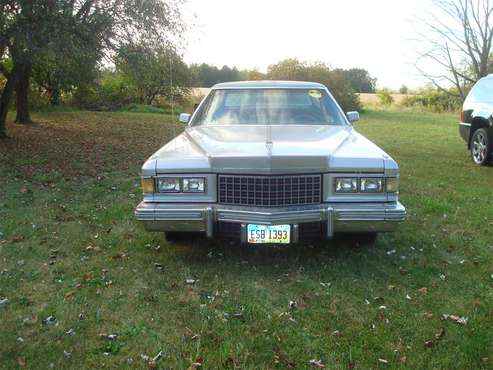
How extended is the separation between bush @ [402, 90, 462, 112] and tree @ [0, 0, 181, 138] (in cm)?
2399

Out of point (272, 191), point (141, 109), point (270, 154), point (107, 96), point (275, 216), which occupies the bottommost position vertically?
point (275, 216)

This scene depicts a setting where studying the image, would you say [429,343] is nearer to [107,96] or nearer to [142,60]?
[142,60]

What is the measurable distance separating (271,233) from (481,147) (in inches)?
292

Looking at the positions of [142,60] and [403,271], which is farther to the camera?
[142,60]

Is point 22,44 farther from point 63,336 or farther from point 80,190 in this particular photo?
point 63,336

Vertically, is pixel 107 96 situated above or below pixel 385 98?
above

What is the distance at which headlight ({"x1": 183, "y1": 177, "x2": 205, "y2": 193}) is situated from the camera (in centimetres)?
444

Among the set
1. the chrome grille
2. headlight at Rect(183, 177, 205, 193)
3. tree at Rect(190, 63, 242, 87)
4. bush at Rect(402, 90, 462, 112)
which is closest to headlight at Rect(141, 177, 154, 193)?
headlight at Rect(183, 177, 205, 193)

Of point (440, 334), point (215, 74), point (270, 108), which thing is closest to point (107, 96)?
point (215, 74)

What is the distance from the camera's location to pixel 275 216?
4270 millimetres

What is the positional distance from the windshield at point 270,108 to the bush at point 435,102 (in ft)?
90.2

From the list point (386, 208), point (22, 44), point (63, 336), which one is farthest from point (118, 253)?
point (22, 44)

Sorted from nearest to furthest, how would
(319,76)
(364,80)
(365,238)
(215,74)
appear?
(365,238)
(319,76)
(215,74)
(364,80)

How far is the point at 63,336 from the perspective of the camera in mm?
3469
